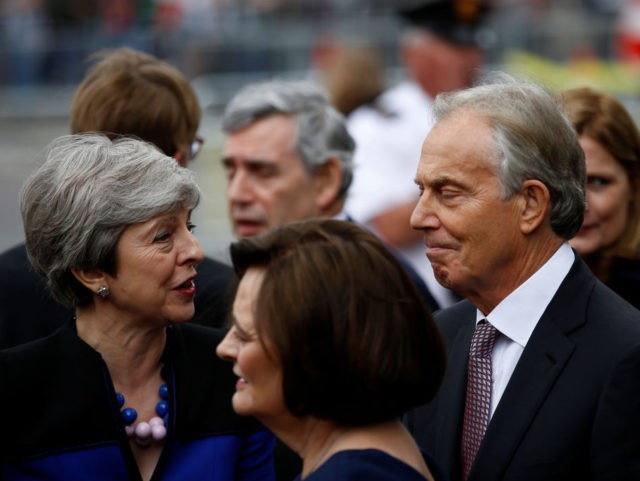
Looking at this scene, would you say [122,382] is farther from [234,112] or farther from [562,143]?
[234,112]

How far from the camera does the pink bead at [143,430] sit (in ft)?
12.3

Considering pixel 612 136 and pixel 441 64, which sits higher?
pixel 612 136

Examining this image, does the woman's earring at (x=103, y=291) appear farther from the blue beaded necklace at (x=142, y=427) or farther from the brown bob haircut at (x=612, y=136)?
the brown bob haircut at (x=612, y=136)

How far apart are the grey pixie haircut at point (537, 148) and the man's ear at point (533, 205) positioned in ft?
0.06

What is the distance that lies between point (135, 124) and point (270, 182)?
1240mm

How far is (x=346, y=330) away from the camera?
2926mm

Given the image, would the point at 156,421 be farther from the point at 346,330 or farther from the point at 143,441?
the point at 346,330

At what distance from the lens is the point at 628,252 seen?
189 inches

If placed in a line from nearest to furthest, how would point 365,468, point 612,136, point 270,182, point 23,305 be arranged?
point 365,468 → point 23,305 → point 612,136 → point 270,182

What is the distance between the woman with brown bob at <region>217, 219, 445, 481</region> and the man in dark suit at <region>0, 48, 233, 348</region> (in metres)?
1.37

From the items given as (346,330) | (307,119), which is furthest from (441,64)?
(346,330)

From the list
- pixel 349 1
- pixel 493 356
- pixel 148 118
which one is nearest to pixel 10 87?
pixel 349 1

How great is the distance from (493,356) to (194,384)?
2.81 ft

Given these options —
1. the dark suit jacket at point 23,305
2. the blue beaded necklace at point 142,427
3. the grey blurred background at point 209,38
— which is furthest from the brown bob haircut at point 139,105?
the grey blurred background at point 209,38
